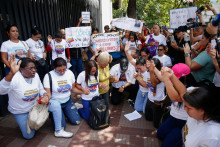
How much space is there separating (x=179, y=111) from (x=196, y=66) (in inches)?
34.8

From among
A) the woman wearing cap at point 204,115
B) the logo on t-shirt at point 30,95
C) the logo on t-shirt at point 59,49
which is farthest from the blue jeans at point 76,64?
the woman wearing cap at point 204,115

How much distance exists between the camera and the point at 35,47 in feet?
14.8

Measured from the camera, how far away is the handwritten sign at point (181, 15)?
16.6 feet

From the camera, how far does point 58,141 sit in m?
3.32

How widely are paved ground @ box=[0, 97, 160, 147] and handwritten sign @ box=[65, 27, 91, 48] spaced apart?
105 inches

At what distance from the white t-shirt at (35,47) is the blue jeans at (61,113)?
69.7 inches

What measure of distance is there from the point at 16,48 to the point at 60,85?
146 centimetres

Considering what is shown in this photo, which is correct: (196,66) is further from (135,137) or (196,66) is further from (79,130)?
(79,130)

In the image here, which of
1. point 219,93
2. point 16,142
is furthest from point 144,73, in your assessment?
point 16,142

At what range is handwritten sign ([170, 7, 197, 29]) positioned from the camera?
5055 mm

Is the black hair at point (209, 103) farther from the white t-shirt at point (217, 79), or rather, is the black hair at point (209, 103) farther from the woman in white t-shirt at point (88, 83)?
the woman in white t-shirt at point (88, 83)

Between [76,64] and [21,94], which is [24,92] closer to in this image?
[21,94]

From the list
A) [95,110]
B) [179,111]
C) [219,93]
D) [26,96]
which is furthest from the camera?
[95,110]

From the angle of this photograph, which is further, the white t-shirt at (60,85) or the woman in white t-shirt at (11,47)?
the woman in white t-shirt at (11,47)
